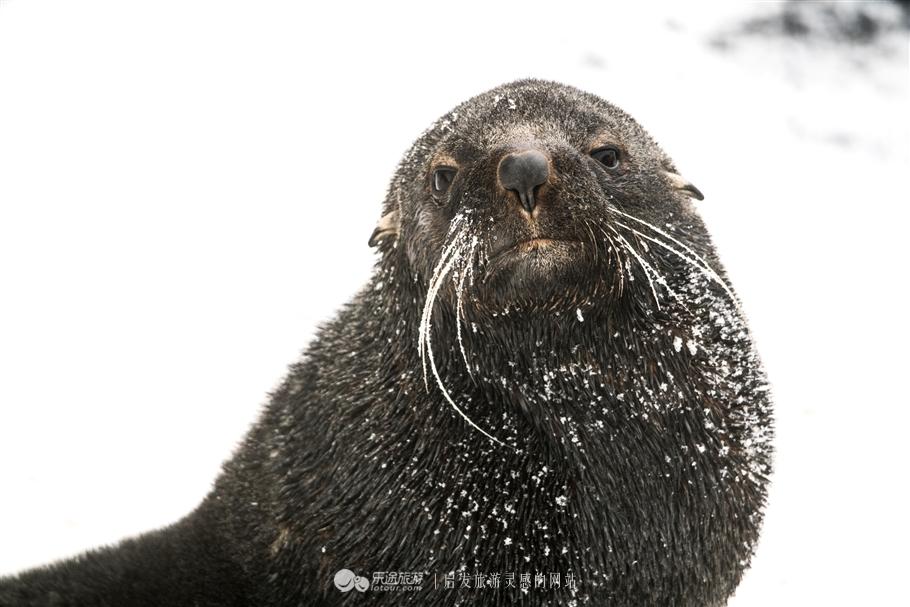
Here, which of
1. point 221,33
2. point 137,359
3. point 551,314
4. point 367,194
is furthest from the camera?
point 221,33

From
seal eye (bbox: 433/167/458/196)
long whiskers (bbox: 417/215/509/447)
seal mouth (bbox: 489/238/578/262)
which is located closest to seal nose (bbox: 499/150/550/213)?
seal mouth (bbox: 489/238/578/262)

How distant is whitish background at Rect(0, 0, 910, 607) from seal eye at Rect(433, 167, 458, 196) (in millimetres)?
3177

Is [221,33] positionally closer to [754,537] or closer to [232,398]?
[232,398]

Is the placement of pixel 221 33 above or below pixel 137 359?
above

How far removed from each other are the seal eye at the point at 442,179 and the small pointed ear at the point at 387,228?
1.28 ft

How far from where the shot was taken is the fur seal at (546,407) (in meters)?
3.78

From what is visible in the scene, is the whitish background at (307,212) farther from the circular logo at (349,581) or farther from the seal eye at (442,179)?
the seal eye at (442,179)

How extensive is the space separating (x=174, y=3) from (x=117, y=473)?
7861 millimetres

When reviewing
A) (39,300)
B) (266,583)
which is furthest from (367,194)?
(266,583)

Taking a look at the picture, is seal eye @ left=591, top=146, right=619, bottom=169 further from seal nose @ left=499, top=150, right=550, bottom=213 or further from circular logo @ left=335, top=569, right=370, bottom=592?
circular logo @ left=335, top=569, right=370, bottom=592

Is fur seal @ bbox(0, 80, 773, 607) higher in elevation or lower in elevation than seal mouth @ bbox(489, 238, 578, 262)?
lower

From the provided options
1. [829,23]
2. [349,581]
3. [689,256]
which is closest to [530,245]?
[689,256]

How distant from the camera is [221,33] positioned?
42.3ft

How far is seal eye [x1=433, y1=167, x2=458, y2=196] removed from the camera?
4.01 metres
